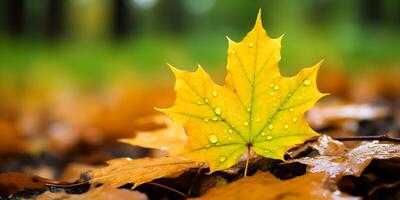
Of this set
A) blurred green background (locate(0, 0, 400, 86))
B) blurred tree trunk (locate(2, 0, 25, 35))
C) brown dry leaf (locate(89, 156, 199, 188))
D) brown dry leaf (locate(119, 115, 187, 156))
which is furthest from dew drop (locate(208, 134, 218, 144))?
blurred tree trunk (locate(2, 0, 25, 35))

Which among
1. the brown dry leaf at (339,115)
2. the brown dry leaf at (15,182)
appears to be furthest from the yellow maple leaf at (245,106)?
the brown dry leaf at (339,115)

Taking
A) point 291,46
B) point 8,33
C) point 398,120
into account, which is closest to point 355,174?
point 398,120

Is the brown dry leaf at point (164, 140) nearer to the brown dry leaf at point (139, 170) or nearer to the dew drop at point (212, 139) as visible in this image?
the brown dry leaf at point (139, 170)

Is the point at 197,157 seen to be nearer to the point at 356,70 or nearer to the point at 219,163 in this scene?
the point at 219,163

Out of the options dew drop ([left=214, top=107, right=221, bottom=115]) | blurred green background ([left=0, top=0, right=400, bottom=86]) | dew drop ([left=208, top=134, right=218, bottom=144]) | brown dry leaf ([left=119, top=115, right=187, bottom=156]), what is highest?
blurred green background ([left=0, top=0, right=400, bottom=86])

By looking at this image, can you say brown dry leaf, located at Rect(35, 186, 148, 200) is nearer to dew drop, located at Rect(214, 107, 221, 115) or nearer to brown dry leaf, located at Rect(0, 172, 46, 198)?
brown dry leaf, located at Rect(0, 172, 46, 198)
